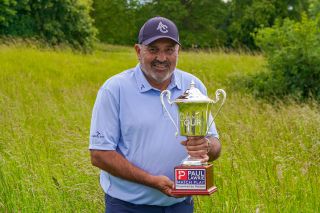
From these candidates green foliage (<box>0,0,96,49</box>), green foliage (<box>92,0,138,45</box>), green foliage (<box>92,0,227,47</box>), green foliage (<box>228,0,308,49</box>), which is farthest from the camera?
green foliage (<box>92,0,227,47</box>)

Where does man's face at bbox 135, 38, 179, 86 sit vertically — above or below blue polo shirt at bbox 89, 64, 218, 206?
above

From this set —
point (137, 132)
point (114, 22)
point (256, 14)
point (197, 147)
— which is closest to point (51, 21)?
point (256, 14)

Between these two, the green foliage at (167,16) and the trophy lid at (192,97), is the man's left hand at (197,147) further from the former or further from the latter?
the green foliage at (167,16)

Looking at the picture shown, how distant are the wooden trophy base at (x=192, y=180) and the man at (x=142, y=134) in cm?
7

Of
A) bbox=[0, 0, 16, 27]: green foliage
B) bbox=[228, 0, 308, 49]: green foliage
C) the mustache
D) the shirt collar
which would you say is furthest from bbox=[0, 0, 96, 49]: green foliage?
the mustache

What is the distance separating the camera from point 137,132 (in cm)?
364

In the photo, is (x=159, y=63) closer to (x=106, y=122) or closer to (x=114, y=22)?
(x=106, y=122)

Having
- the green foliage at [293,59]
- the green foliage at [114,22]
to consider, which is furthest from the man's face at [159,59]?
the green foliage at [114,22]

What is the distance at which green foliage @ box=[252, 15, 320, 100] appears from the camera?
13812 mm

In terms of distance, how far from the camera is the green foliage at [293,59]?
45.3 ft

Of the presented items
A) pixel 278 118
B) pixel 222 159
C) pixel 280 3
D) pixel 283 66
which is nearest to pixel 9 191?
pixel 222 159

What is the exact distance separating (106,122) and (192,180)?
1.75ft

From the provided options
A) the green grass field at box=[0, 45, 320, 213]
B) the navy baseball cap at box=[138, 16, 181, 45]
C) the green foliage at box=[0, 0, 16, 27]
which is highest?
the green foliage at box=[0, 0, 16, 27]

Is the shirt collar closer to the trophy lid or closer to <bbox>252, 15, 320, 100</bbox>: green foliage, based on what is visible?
the trophy lid
